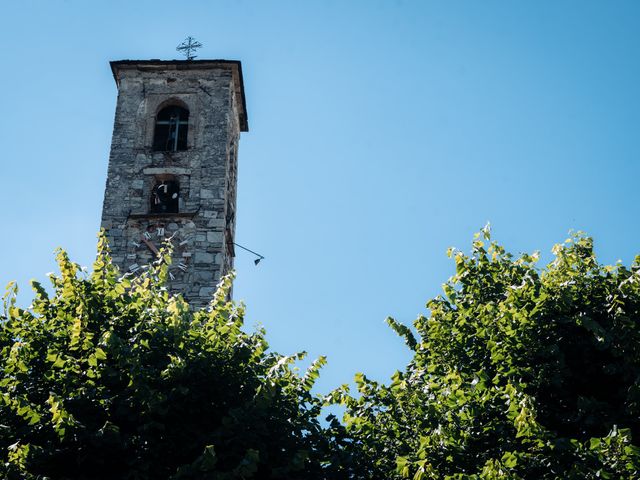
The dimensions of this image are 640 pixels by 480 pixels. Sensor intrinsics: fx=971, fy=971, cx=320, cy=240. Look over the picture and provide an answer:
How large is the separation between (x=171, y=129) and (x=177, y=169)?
159 cm

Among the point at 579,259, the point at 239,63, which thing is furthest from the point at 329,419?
the point at 239,63

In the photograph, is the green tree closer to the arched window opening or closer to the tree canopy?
the tree canopy

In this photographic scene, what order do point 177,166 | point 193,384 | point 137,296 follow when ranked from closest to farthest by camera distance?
1. point 193,384
2. point 137,296
3. point 177,166

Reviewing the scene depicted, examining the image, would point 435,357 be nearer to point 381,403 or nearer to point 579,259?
point 381,403

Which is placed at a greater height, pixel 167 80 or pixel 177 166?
pixel 167 80

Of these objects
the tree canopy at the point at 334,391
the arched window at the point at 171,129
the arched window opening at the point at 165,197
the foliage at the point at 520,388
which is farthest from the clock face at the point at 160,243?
the foliage at the point at 520,388

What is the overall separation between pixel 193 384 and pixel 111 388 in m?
1.01

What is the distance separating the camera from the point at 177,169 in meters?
23.2

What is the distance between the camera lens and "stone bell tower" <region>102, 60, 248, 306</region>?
21.8 m

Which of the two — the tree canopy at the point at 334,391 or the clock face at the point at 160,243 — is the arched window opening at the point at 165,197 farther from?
the tree canopy at the point at 334,391

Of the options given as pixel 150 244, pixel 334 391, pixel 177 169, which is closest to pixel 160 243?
pixel 150 244

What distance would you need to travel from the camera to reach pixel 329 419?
13344 mm

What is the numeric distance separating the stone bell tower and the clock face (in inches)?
0.9

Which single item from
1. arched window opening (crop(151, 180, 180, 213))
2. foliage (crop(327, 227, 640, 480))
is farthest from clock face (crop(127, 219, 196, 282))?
foliage (crop(327, 227, 640, 480))
